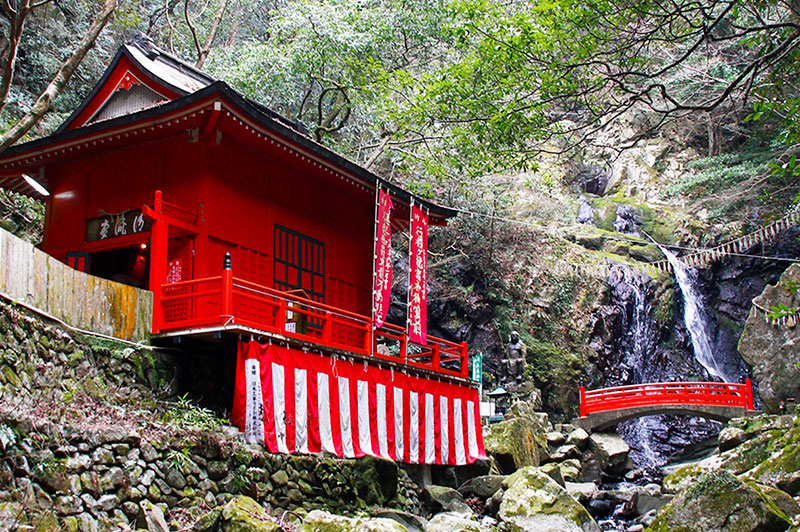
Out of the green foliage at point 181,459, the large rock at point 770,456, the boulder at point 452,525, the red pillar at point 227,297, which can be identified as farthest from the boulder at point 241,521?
the large rock at point 770,456

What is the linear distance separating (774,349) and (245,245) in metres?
17.6

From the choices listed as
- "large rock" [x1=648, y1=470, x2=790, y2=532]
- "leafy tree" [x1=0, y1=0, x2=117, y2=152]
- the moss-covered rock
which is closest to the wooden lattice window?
"leafy tree" [x1=0, y1=0, x2=117, y2=152]

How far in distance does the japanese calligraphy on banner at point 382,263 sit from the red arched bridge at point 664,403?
12.4m

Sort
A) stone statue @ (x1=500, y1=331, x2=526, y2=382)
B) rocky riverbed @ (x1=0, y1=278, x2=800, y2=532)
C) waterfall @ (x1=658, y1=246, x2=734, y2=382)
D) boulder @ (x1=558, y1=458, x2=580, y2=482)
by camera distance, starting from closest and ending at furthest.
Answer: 1. rocky riverbed @ (x1=0, y1=278, x2=800, y2=532)
2. boulder @ (x1=558, y1=458, x2=580, y2=482)
3. stone statue @ (x1=500, y1=331, x2=526, y2=382)
4. waterfall @ (x1=658, y1=246, x2=734, y2=382)

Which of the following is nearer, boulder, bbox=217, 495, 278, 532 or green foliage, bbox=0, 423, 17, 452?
green foliage, bbox=0, 423, 17, 452

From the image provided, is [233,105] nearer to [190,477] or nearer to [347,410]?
[347,410]

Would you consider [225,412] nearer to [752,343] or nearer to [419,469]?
[419,469]

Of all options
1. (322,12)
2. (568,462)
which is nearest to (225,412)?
(568,462)

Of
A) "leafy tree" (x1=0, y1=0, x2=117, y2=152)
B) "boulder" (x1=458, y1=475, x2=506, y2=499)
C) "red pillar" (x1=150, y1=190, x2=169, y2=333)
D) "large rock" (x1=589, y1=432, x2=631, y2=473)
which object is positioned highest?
"leafy tree" (x1=0, y1=0, x2=117, y2=152)

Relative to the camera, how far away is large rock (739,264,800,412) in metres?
22.9

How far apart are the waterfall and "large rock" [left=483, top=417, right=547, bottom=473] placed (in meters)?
12.9

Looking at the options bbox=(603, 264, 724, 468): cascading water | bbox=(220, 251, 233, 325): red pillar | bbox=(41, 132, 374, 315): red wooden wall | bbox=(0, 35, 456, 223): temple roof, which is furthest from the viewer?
bbox=(603, 264, 724, 468): cascading water

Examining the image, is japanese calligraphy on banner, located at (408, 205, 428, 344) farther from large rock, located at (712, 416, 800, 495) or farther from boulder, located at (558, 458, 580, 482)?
large rock, located at (712, 416, 800, 495)

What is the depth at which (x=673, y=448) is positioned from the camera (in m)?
30.0
